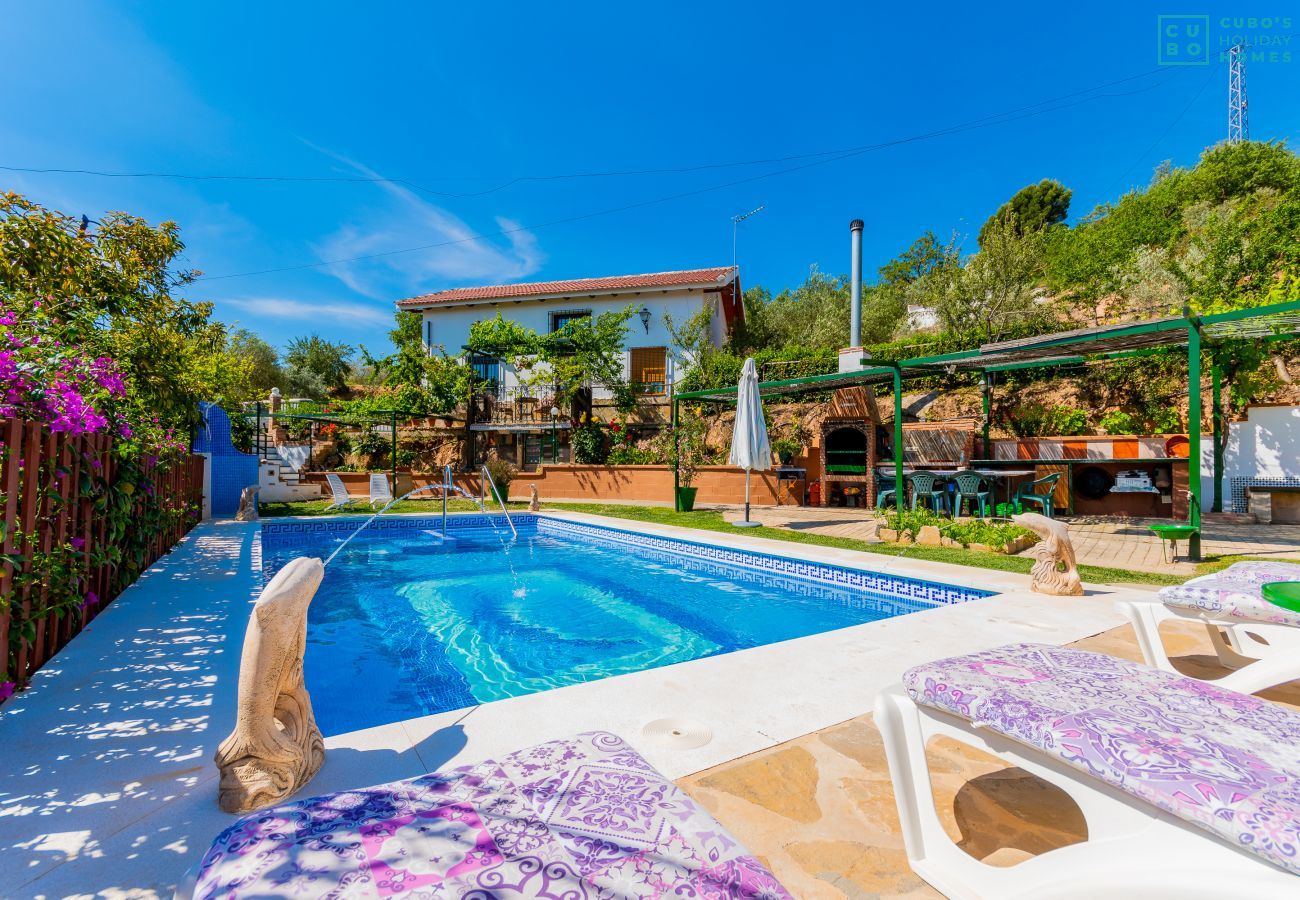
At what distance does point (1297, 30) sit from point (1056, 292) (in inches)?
329

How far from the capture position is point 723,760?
2402 millimetres

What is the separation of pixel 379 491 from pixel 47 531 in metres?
Answer: 11.7

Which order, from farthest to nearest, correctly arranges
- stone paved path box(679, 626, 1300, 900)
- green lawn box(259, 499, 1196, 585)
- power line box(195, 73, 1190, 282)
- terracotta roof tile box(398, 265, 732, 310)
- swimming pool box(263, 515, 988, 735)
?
terracotta roof tile box(398, 265, 732, 310), power line box(195, 73, 1190, 282), green lawn box(259, 499, 1196, 585), swimming pool box(263, 515, 988, 735), stone paved path box(679, 626, 1300, 900)

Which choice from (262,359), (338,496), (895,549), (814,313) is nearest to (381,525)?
(338,496)

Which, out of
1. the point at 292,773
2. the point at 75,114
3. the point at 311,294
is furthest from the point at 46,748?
the point at 311,294

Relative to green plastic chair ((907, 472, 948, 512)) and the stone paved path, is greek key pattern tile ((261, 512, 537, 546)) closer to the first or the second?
green plastic chair ((907, 472, 948, 512))

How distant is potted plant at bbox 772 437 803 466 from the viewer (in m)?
15.4

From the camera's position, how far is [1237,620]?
2947 mm

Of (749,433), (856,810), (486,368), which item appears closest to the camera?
(856,810)

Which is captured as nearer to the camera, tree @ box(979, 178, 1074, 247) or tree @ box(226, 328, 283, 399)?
tree @ box(226, 328, 283, 399)

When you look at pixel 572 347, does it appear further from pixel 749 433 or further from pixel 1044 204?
pixel 1044 204

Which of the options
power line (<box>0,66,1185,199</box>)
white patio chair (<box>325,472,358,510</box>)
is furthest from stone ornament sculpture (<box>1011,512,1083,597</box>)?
power line (<box>0,66,1185,199</box>)

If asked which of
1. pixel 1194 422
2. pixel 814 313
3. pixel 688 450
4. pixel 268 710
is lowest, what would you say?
pixel 268 710

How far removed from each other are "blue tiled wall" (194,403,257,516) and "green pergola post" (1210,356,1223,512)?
2051cm
